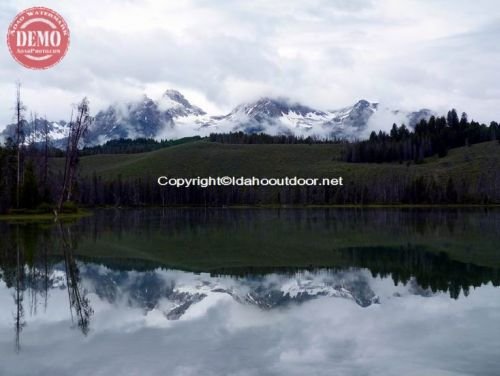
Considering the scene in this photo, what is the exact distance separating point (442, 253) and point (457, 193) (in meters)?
157

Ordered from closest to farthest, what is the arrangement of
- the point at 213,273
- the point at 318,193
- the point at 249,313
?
the point at 249,313
the point at 213,273
the point at 318,193

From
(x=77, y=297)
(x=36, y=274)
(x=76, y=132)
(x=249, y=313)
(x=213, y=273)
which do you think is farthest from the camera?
(x=76, y=132)

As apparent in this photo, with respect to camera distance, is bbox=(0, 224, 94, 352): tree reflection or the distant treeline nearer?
bbox=(0, 224, 94, 352): tree reflection

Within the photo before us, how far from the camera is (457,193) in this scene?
180m

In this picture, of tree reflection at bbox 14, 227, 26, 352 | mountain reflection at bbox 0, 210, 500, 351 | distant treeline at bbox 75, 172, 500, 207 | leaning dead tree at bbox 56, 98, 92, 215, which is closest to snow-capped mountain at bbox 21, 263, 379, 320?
mountain reflection at bbox 0, 210, 500, 351

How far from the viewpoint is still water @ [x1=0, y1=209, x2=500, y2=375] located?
11.3 meters

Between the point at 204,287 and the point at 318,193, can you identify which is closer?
the point at 204,287

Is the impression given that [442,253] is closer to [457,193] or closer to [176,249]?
[176,249]

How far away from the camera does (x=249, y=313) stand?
1593 centimetres

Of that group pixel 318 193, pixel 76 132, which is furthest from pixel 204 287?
pixel 318 193

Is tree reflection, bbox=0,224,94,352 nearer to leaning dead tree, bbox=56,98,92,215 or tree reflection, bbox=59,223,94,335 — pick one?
tree reflection, bbox=59,223,94,335

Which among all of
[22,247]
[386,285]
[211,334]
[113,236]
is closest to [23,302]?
[211,334]

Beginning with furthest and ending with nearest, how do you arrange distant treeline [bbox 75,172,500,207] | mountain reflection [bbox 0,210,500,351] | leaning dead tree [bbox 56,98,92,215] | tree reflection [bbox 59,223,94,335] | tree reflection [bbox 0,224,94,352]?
1. distant treeline [bbox 75,172,500,207]
2. leaning dead tree [bbox 56,98,92,215]
3. mountain reflection [bbox 0,210,500,351]
4. tree reflection [bbox 0,224,94,352]
5. tree reflection [bbox 59,223,94,335]

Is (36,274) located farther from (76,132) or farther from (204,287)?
(76,132)
